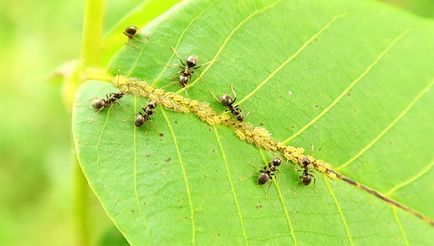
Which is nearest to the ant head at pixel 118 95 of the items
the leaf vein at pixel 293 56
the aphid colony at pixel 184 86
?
the aphid colony at pixel 184 86

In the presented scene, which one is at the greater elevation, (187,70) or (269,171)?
(187,70)

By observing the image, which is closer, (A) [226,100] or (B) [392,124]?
(A) [226,100]

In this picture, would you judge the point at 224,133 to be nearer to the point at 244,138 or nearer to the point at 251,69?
the point at 244,138

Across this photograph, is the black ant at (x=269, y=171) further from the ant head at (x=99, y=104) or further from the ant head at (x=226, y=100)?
the ant head at (x=99, y=104)

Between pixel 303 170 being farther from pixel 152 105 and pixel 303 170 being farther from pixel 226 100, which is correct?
pixel 152 105

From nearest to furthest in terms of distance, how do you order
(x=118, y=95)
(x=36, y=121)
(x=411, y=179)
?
1. (x=118, y=95)
2. (x=411, y=179)
3. (x=36, y=121)

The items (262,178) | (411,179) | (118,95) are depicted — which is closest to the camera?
(262,178)

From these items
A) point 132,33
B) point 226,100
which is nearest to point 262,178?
point 226,100
